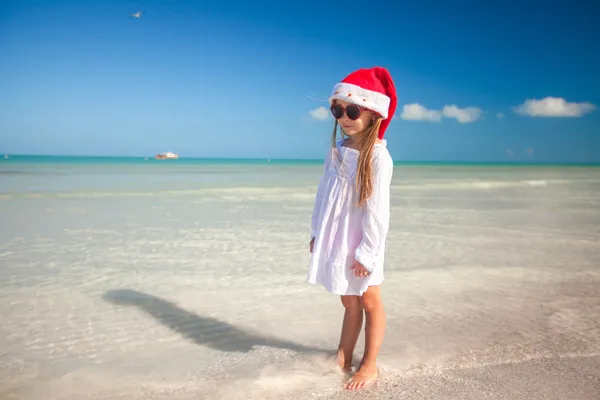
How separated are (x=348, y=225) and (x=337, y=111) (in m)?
0.63

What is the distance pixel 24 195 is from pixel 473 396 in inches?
499

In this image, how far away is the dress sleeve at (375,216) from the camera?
2307 millimetres

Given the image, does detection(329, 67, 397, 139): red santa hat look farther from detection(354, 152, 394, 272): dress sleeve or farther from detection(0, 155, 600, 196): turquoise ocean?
detection(0, 155, 600, 196): turquoise ocean

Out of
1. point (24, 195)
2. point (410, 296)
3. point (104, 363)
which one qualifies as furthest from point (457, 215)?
point (24, 195)

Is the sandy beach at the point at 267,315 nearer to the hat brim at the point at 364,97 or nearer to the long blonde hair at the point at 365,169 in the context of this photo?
the long blonde hair at the point at 365,169

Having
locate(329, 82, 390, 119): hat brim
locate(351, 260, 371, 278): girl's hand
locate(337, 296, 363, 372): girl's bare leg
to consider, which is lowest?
locate(337, 296, 363, 372): girl's bare leg

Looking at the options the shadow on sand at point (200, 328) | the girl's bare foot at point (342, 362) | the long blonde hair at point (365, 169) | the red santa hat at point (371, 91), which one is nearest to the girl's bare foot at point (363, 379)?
the girl's bare foot at point (342, 362)

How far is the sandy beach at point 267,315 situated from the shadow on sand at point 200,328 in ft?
0.05

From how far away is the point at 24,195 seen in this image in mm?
11969

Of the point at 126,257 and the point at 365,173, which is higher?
the point at 365,173

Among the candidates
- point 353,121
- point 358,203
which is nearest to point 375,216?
point 358,203

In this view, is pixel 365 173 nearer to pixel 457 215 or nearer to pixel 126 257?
pixel 126 257

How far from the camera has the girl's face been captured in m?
2.45

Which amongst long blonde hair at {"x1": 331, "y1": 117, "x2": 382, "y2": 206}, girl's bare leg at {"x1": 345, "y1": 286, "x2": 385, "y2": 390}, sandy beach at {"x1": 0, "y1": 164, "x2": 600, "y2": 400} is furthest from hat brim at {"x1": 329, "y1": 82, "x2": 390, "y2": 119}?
sandy beach at {"x1": 0, "y1": 164, "x2": 600, "y2": 400}
